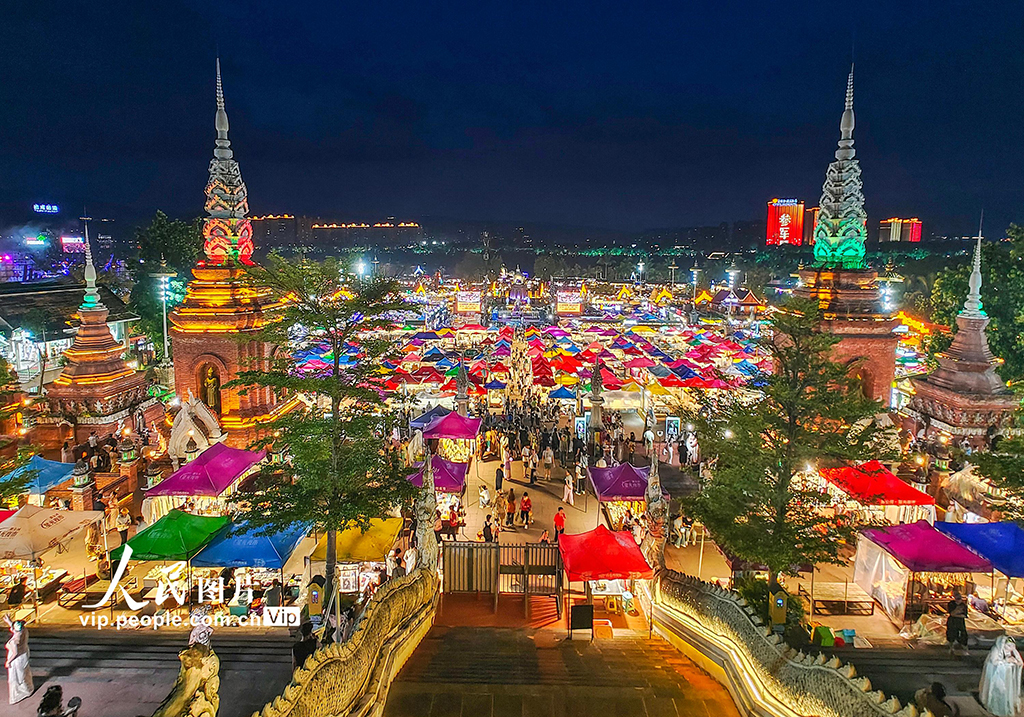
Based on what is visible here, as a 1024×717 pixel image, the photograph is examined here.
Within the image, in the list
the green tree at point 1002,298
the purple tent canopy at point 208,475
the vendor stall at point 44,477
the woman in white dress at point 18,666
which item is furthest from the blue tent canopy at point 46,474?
the green tree at point 1002,298

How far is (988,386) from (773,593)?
621 inches

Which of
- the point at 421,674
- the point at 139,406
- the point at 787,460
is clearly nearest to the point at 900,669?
the point at 787,460

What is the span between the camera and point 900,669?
32.4ft

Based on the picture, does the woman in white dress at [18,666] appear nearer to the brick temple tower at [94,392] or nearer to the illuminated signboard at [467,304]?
the brick temple tower at [94,392]

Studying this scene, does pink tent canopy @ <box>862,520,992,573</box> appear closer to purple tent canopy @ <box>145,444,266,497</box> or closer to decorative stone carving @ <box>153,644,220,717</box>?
decorative stone carving @ <box>153,644,220,717</box>

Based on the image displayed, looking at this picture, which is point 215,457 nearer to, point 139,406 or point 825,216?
point 139,406

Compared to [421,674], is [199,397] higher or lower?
higher

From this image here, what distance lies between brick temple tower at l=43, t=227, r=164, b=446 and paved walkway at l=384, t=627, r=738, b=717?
18400 millimetres

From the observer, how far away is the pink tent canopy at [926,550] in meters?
11.9

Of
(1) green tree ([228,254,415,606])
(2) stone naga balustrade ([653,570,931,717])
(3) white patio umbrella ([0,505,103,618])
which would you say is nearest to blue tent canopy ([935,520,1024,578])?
(2) stone naga balustrade ([653,570,931,717])

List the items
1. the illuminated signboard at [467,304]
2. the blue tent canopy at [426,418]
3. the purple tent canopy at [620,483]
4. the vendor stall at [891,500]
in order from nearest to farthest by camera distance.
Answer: the vendor stall at [891,500] → the purple tent canopy at [620,483] → the blue tent canopy at [426,418] → the illuminated signboard at [467,304]

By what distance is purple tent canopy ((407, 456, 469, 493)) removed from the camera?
16844mm

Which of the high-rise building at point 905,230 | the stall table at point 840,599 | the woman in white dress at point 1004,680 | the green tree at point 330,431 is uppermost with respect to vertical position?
the high-rise building at point 905,230

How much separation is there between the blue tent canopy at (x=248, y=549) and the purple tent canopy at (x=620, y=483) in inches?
311
